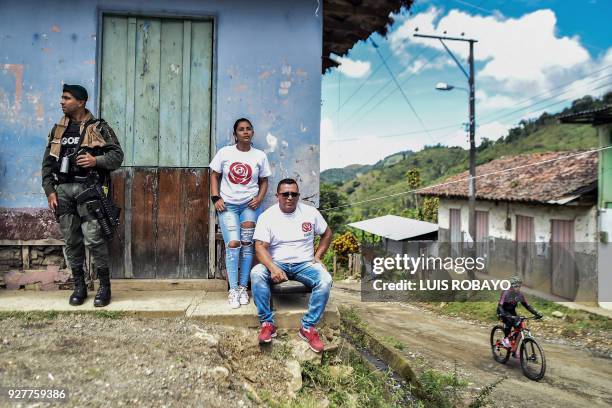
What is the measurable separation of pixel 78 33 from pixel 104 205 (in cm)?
185

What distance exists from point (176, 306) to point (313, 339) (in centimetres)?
122

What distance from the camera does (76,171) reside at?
13.7 ft

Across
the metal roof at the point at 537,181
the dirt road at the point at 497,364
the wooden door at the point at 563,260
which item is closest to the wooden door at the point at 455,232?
the metal roof at the point at 537,181

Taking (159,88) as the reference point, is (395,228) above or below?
below

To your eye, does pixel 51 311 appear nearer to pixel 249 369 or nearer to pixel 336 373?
pixel 249 369

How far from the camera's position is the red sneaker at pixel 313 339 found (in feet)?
12.9

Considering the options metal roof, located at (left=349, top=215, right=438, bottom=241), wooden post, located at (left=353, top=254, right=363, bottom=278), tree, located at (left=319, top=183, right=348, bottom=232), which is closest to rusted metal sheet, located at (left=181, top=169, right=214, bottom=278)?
metal roof, located at (left=349, top=215, right=438, bottom=241)

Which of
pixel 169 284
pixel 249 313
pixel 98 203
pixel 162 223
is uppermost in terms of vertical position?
pixel 98 203

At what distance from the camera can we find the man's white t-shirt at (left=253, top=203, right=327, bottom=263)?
4.18 m

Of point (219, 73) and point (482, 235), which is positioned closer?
point (219, 73)

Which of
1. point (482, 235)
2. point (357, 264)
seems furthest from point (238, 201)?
point (357, 264)

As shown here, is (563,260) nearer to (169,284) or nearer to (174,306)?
(169,284)

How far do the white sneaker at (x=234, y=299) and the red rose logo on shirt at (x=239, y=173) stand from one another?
958 millimetres

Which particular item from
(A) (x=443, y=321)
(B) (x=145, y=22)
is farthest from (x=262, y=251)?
(A) (x=443, y=321)
